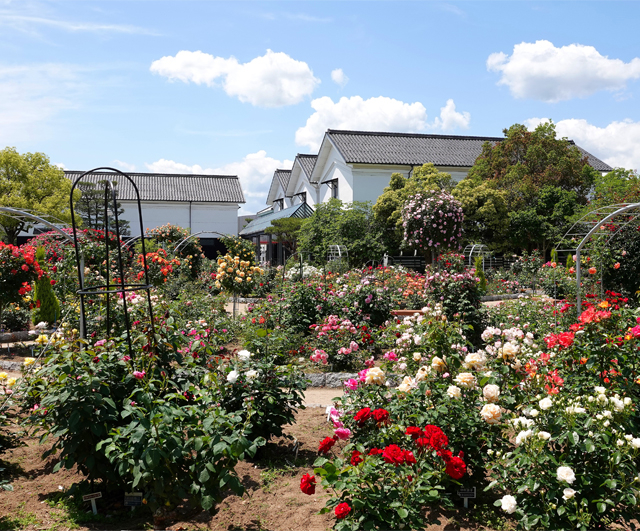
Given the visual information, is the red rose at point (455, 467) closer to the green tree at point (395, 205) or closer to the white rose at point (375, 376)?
the white rose at point (375, 376)

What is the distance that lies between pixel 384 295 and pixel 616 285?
4978 millimetres

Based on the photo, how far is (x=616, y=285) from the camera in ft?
31.8

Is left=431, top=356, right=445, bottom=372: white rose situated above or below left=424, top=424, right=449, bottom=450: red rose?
above

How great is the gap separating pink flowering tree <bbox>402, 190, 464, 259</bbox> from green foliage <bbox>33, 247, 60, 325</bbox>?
10165mm

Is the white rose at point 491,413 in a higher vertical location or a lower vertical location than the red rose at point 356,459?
higher

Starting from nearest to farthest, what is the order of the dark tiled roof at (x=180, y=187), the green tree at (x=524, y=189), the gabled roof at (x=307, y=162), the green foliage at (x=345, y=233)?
the green foliage at (x=345, y=233), the green tree at (x=524, y=189), the gabled roof at (x=307, y=162), the dark tiled roof at (x=180, y=187)

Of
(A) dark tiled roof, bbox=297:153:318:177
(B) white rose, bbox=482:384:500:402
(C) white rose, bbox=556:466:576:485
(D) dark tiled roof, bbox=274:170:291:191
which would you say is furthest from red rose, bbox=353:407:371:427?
(D) dark tiled roof, bbox=274:170:291:191

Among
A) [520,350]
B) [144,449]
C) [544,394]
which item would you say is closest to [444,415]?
[544,394]

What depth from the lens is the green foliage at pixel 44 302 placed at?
997cm

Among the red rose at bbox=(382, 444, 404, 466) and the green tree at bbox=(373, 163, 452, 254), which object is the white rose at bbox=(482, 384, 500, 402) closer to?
the red rose at bbox=(382, 444, 404, 466)

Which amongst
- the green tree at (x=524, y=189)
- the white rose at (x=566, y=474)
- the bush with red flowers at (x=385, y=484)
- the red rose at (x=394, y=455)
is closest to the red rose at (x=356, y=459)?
the bush with red flowers at (x=385, y=484)

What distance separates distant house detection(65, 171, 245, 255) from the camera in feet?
111

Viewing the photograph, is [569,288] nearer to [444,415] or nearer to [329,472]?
[444,415]

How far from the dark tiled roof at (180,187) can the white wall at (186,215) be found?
0.43m
